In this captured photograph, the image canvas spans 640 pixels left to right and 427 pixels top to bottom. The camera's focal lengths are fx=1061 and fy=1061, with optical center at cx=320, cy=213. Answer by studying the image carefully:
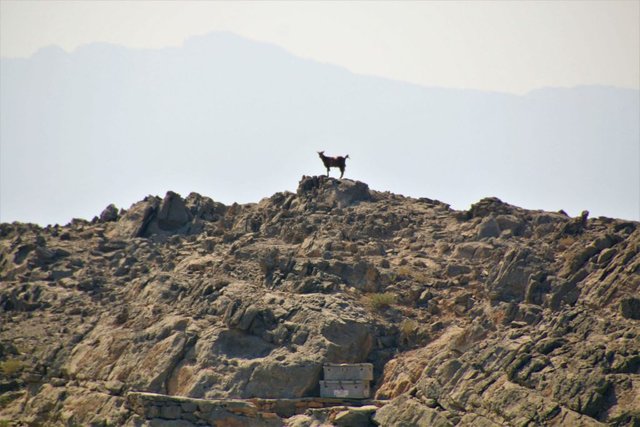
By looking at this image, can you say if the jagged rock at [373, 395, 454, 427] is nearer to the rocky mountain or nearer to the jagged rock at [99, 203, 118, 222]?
the rocky mountain

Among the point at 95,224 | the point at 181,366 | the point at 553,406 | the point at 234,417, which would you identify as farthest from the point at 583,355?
the point at 95,224

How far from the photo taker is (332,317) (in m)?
34.8

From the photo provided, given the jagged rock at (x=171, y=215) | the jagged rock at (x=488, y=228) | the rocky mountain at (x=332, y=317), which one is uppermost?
the jagged rock at (x=171, y=215)

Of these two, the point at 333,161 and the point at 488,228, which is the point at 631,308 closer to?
the point at 488,228

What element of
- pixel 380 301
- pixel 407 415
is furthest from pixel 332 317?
pixel 407 415

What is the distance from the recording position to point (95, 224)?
177 feet

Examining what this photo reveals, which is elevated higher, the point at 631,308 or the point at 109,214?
the point at 109,214

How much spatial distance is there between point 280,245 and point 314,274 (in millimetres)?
4469

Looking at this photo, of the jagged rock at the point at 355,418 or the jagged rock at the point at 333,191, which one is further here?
the jagged rock at the point at 333,191

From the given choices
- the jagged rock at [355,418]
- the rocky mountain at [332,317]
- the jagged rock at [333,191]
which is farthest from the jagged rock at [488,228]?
the jagged rock at [355,418]

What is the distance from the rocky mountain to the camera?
2814cm

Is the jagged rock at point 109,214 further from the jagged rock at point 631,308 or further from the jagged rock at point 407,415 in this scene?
the jagged rock at point 631,308

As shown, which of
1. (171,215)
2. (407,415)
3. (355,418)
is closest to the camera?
(407,415)

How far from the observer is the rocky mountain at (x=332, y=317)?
92.3ft
